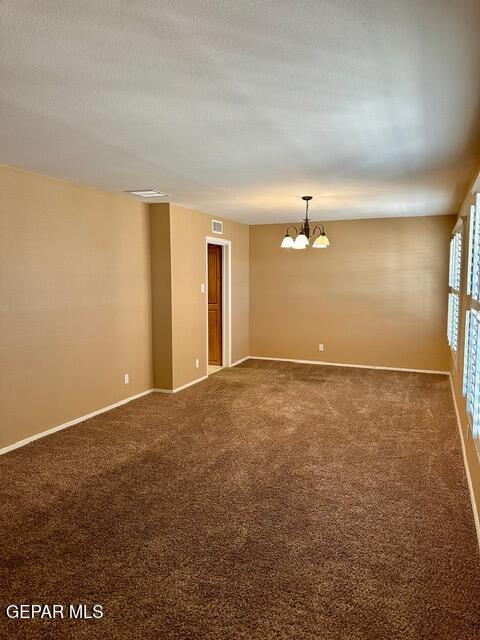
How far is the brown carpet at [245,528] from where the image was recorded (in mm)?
2053

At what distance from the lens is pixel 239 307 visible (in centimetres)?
792

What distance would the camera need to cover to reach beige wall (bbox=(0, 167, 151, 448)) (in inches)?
156

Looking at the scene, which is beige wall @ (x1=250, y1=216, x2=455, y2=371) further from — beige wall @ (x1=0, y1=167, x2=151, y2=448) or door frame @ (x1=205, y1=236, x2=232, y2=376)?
beige wall @ (x1=0, y1=167, x2=151, y2=448)

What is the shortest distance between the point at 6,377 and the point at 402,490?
330cm

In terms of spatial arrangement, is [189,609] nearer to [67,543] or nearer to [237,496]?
[67,543]

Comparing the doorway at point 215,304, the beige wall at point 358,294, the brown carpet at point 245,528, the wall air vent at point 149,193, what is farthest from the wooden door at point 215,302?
the brown carpet at point 245,528

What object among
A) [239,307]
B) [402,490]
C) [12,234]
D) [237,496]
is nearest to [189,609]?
[237,496]

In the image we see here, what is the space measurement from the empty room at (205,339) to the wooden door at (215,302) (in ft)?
2.24

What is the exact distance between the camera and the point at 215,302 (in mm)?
7586

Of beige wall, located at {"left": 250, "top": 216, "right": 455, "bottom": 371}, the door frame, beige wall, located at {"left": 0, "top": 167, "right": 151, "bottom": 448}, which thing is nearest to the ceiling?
beige wall, located at {"left": 0, "top": 167, "right": 151, "bottom": 448}

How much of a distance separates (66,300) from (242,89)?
3038 mm

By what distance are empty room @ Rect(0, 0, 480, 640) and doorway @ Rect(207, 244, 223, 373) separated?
0.67m

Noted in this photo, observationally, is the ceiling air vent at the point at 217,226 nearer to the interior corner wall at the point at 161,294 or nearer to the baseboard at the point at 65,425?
the interior corner wall at the point at 161,294

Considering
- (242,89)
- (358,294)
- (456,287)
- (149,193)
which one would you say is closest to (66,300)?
(149,193)
